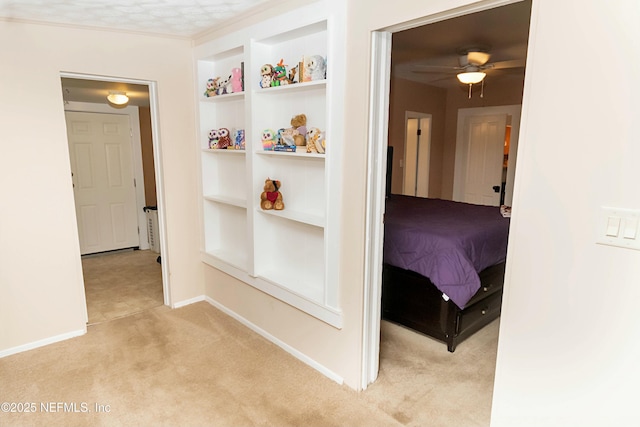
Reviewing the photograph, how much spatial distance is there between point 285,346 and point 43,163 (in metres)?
2.11

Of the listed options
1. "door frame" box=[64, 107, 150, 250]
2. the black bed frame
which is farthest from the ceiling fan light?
"door frame" box=[64, 107, 150, 250]

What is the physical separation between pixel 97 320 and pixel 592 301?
3.41 metres

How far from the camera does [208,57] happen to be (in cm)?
313

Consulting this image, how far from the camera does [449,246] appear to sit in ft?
8.72

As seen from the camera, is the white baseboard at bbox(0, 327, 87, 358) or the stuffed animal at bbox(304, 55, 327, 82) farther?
the white baseboard at bbox(0, 327, 87, 358)

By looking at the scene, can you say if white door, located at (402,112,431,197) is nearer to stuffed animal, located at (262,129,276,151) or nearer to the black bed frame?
the black bed frame

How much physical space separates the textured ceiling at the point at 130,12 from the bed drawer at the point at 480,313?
250 centimetres

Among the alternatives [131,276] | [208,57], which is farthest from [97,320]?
[208,57]

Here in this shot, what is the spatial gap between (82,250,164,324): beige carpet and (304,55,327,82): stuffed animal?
2.51 m

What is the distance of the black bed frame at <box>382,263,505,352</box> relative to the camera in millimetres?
2771

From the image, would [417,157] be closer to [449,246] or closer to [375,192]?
[449,246]

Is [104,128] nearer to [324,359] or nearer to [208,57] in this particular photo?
[208,57]

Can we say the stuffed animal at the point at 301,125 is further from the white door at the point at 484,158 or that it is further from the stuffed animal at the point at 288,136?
the white door at the point at 484,158

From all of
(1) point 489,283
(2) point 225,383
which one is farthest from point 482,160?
(2) point 225,383
